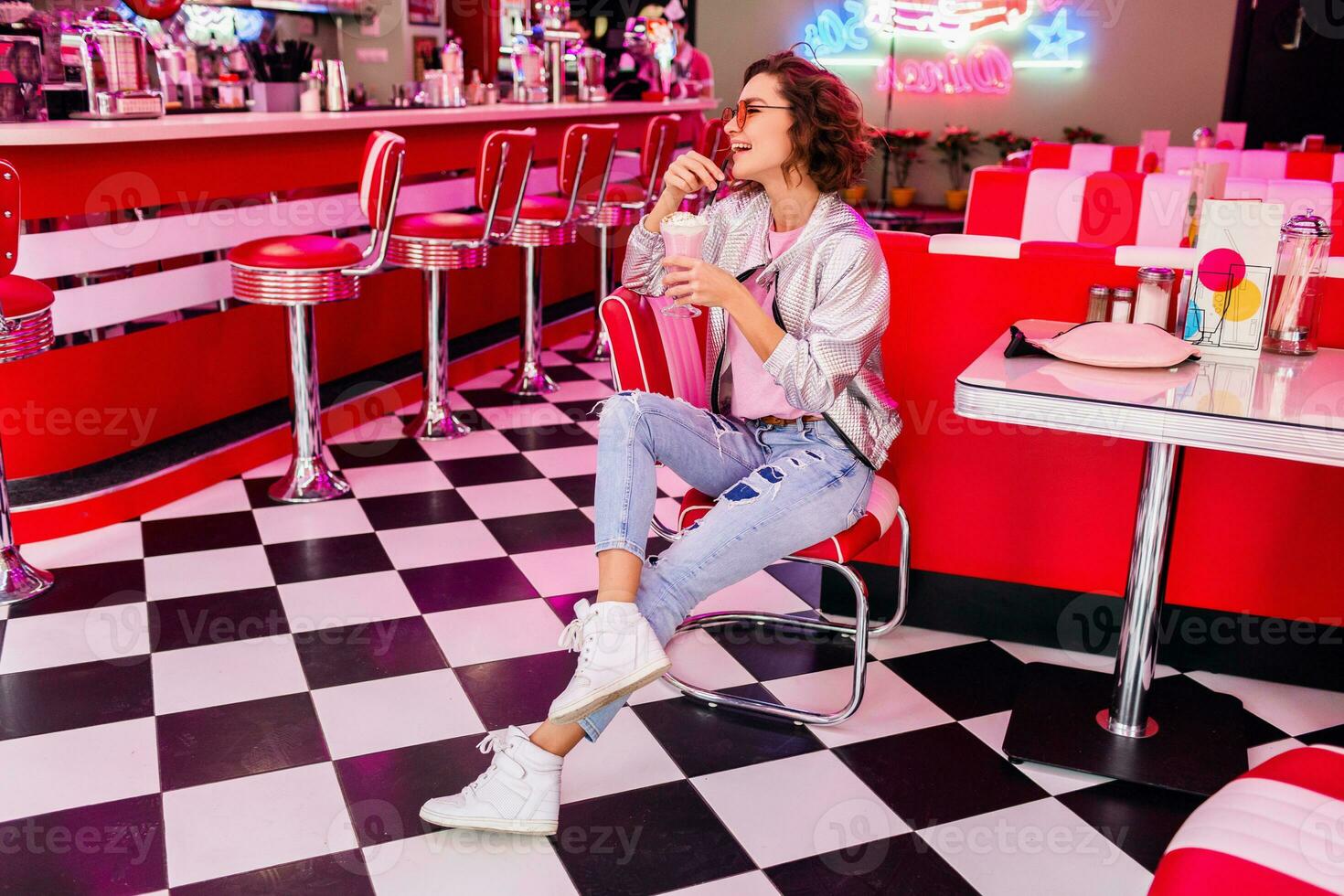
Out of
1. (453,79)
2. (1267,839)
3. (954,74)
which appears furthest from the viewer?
(954,74)

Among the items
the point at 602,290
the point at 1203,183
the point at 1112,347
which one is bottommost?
the point at 602,290

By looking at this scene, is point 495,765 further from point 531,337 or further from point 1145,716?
point 531,337

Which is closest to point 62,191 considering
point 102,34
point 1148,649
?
point 102,34

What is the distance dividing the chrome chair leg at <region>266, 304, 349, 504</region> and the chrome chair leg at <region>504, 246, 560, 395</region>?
1394mm

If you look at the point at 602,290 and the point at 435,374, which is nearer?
the point at 435,374

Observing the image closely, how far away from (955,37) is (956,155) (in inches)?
39.0

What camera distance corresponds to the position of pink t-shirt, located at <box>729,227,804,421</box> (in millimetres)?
2410

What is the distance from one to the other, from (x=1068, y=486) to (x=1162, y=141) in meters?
4.65

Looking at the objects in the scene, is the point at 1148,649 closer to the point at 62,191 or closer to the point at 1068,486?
the point at 1068,486

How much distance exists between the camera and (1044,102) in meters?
9.70

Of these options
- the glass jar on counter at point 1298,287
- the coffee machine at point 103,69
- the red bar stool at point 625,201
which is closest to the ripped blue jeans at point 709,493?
the glass jar on counter at point 1298,287

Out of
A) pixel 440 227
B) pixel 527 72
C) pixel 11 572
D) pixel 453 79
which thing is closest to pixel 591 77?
pixel 527 72

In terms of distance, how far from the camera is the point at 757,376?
2430 millimetres

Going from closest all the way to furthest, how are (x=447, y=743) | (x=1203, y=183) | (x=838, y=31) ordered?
(x=447, y=743) < (x=1203, y=183) < (x=838, y=31)
